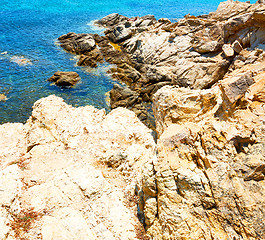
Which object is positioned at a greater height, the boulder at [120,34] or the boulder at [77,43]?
the boulder at [120,34]

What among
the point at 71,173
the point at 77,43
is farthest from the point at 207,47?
the point at 71,173

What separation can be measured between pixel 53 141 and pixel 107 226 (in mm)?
10249

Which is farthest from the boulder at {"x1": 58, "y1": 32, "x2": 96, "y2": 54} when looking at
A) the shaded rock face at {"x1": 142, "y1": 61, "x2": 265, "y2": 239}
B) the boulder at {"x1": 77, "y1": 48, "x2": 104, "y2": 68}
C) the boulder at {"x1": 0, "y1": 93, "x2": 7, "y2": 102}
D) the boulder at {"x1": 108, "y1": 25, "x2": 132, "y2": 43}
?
the shaded rock face at {"x1": 142, "y1": 61, "x2": 265, "y2": 239}

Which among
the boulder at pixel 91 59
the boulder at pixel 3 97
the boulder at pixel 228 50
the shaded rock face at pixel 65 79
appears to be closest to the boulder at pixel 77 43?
the boulder at pixel 91 59

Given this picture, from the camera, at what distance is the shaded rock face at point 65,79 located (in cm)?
3541

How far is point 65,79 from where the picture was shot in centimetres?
3562

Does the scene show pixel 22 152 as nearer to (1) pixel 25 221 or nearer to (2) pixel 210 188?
(1) pixel 25 221

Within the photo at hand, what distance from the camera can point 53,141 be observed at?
61.0 feet

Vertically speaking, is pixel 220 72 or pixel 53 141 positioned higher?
pixel 220 72

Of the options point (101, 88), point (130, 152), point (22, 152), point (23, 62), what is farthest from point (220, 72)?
point (23, 62)

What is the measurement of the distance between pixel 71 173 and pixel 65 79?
1017 inches

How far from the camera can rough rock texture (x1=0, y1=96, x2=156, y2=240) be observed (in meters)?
11.4

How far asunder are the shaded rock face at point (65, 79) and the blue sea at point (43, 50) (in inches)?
40.7

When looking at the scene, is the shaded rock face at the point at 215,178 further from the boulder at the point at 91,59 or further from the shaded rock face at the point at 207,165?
the boulder at the point at 91,59
